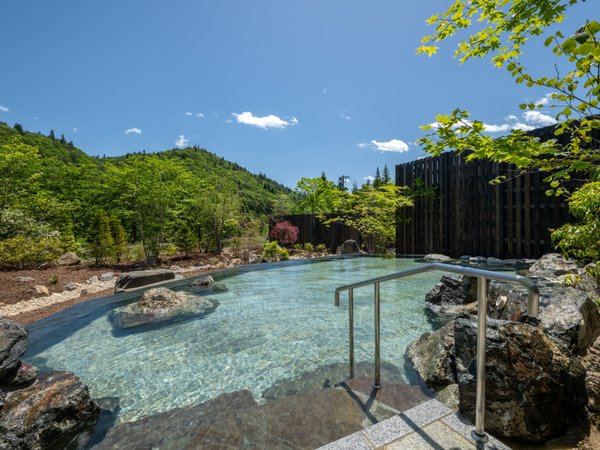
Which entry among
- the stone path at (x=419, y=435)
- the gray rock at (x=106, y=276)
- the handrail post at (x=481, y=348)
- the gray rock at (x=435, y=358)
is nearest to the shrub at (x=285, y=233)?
the gray rock at (x=106, y=276)

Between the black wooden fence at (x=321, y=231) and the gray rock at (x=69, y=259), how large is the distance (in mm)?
9171

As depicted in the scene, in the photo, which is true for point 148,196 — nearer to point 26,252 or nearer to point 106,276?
point 106,276

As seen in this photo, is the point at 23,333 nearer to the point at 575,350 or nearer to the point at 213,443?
the point at 213,443

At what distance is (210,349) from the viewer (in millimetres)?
3564

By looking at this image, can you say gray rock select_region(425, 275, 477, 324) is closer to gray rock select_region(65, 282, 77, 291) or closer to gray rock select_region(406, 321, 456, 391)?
gray rock select_region(406, 321, 456, 391)

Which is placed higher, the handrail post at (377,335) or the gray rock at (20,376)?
the handrail post at (377,335)

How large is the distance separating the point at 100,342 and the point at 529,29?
18.3 feet

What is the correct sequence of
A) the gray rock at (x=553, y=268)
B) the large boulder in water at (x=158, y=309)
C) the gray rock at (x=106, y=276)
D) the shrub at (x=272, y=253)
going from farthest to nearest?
the shrub at (x=272, y=253)
the gray rock at (x=106, y=276)
the gray rock at (x=553, y=268)
the large boulder in water at (x=158, y=309)

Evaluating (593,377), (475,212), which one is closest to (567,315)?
(593,377)

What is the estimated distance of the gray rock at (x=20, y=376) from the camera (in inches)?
105

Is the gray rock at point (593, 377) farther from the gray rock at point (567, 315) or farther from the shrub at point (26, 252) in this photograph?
the shrub at point (26, 252)

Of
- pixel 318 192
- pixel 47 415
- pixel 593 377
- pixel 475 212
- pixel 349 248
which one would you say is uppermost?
pixel 318 192

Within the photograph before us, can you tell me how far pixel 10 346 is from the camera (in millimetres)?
2838

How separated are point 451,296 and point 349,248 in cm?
754
